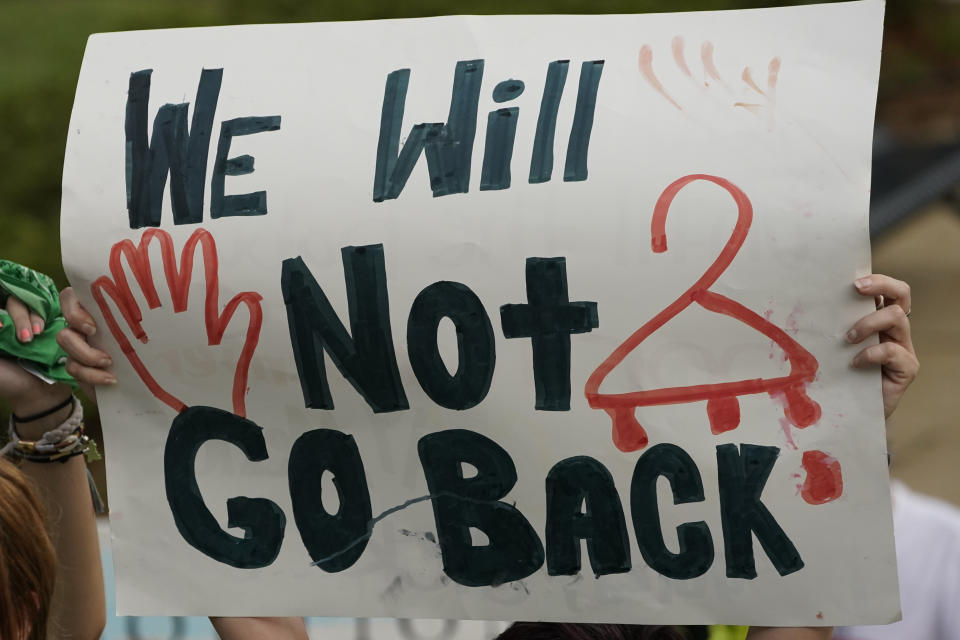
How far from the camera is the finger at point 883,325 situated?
4.58 feet

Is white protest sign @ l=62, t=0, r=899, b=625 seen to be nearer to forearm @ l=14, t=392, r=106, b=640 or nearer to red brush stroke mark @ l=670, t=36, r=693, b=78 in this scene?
red brush stroke mark @ l=670, t=36, r=693, b=78

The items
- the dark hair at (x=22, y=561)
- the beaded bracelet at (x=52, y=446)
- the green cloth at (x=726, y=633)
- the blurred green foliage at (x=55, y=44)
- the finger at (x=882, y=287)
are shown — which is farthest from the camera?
the blurred green foliage at (x=55, y=44)

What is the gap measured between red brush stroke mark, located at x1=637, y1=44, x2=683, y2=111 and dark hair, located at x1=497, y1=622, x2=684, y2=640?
0.74 meters

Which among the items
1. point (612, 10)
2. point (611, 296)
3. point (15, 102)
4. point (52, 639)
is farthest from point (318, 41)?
point (612, 10)

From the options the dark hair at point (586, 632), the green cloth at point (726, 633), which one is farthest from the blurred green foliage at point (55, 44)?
the dark hair at point (586, 632)

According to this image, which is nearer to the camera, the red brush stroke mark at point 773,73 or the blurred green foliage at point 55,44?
the red brush stroke mark at point 773,73

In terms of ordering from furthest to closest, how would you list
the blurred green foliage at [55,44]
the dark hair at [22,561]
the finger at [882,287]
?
1. the blurred green foliage at [55,44]
2. the finger at [882,287]
3. the dark hair at [22,561]

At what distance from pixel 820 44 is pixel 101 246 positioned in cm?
97

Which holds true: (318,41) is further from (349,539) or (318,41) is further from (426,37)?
(349,539)

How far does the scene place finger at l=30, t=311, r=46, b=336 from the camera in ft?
5.34

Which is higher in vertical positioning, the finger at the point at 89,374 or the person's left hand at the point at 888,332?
the person's left hand at the point at 888,332

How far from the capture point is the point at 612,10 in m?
6.90

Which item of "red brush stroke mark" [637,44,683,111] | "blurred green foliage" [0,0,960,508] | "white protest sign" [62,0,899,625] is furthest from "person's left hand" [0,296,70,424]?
"blurred green foliage" [0,0,960,508]

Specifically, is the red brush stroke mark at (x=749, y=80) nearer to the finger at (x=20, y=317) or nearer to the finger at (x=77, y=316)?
the finger at (x=77, y=316)
